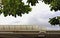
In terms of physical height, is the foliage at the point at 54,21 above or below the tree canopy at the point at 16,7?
below

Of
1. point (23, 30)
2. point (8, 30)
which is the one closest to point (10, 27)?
point (8, 30)

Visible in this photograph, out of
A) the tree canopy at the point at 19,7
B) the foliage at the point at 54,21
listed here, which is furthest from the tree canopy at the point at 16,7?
the foliage at the point at 54,21

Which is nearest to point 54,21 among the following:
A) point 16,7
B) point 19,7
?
point 19,7

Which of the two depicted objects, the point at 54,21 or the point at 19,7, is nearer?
the point at 54,21

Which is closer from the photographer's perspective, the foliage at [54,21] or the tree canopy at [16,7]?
the foliage at [54,21]

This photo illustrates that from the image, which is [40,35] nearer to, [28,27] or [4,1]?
[28,27]

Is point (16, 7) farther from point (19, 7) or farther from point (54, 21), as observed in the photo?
point (54, 21)

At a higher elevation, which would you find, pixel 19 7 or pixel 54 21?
pixel 19 7

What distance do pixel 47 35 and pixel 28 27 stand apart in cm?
99

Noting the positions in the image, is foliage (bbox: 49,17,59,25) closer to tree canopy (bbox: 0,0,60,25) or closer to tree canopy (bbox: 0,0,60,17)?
tree canopy (bbox: 0,0,60,25)

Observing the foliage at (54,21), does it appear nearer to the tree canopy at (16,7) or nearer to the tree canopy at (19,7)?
the tree canopy at (19,7)

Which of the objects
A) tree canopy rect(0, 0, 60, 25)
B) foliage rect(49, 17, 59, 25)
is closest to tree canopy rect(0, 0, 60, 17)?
tree canopy rect(0, 0, 60, 25)

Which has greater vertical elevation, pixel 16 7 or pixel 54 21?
pixel 16 7

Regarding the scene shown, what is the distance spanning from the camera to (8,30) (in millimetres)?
6676
